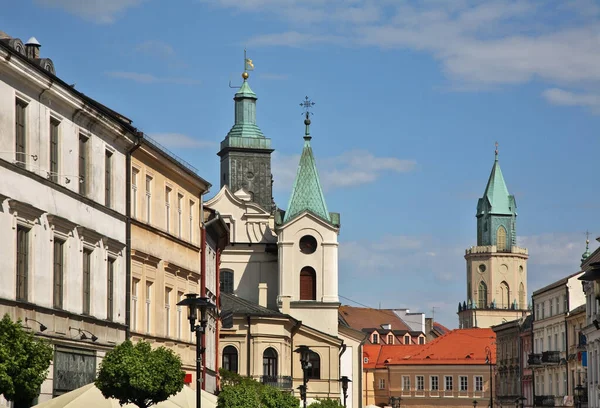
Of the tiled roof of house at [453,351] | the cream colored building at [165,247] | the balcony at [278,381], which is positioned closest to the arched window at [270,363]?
the balcony at [278,381]

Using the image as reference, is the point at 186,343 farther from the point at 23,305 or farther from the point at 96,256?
the point at 23,305

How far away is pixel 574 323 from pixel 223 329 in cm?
3272

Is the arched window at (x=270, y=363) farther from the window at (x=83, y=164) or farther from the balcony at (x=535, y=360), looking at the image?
the window at (x=83, y=164)

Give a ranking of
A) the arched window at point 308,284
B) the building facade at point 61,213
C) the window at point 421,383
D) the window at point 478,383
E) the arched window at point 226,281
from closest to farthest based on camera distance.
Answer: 1. the building facade at point 61,213
2. the arched window at point 308,284
3. the arched window at point 226,281
4. the window at point 478,383
5. the window at point 421,383

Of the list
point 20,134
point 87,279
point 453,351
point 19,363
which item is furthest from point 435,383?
point 19,363

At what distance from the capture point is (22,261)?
29875mm

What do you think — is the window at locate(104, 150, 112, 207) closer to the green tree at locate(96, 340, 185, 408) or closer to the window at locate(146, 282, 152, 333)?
the window at locate(146, 282, 152, 333)

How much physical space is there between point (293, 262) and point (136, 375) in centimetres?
6931

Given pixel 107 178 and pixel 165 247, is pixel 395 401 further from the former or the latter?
pixel 107 178

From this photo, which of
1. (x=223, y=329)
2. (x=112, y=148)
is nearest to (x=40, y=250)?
(x=112, y=148)

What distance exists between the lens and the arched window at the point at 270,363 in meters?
81.3

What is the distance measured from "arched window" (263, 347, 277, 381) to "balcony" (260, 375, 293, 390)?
19 cm

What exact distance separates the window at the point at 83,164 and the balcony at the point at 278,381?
46467 mm

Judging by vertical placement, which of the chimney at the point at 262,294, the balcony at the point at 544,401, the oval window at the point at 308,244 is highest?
the oval window at the point at 308,244
